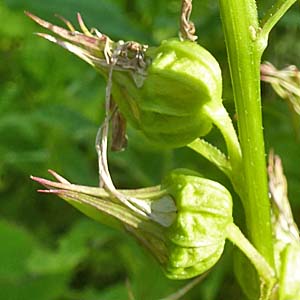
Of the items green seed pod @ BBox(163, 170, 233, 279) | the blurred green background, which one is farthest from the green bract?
the blurred green background

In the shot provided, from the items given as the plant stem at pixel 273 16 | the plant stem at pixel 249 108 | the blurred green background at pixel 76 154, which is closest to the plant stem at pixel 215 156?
the plant stem at pixel 249 108

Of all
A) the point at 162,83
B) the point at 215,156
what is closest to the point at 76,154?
the point at 215,156

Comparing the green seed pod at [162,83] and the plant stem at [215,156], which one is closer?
the green seed pod at [162,83]

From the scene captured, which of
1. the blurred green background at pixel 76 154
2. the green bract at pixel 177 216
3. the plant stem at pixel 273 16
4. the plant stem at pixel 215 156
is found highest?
the plant stem at pixel 273 16

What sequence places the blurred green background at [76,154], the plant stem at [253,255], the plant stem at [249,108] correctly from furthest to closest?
the blurred green background at [76,154] < the plant stem at [253,255] < the plant stem at [249,108]

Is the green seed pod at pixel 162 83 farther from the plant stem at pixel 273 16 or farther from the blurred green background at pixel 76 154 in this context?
the blurred green background at pixel 76 154

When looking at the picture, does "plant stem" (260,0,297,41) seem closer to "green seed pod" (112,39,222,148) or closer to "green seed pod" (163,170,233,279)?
"green seed pod" (112,39,222,148)

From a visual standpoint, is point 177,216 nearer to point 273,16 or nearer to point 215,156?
point 215,156
